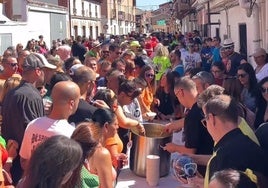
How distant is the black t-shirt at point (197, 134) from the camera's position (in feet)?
12.3

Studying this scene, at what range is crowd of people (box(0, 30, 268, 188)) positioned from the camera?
2.36 m

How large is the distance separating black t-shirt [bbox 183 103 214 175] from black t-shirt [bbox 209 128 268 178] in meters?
0.95

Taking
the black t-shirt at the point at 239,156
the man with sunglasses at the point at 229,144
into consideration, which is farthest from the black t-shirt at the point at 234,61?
the black t-shirt at the point at 239,156

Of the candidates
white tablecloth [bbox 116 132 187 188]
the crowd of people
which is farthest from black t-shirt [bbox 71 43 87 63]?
white tablecloth [bbox 116 132 187 188]

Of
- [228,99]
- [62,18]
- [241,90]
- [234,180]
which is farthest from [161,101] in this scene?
[62,18]

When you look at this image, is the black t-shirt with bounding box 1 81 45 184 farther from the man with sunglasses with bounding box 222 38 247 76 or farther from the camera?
the man with sunglasses with bounding box 222 38 247 76

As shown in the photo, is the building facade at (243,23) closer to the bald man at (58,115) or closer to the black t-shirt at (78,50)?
the black t-shirt at (78,50)

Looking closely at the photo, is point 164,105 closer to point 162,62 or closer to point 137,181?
point 137,181

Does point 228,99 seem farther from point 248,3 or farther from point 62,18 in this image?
point 62,18

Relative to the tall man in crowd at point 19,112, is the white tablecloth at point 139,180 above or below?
below

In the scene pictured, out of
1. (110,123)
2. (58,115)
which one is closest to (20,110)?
(58,115)

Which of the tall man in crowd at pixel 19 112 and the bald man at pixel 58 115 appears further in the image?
the tall man in crowd at pixel 19 112

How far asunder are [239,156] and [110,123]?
1166mm

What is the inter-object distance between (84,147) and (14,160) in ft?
5.04
